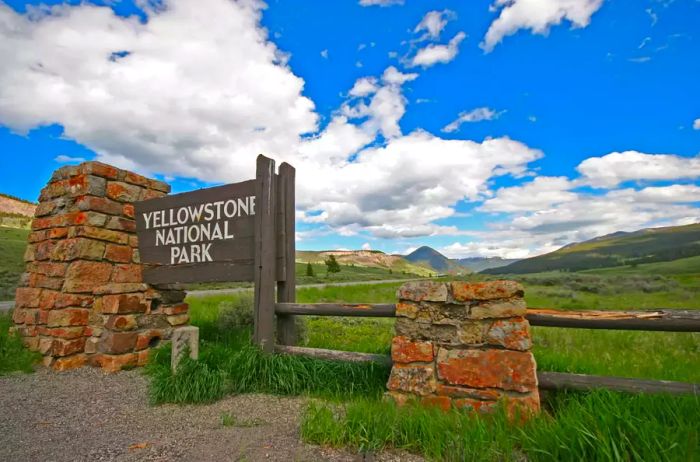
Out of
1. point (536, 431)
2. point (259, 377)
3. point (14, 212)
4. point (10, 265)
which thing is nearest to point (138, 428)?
point (259, 377)

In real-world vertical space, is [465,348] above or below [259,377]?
above

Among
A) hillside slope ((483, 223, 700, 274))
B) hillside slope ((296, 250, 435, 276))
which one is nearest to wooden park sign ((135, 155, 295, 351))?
hillside slope ((483, 223, 700, 274))

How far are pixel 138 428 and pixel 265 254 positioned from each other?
248 cm

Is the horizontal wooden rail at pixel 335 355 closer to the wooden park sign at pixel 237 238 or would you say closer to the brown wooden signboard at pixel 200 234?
the wooden park sign at pixel 237 238

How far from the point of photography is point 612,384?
11.1 ft

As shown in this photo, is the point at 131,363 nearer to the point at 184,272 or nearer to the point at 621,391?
the point at 184,272

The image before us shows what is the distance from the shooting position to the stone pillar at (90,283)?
6.04 metres

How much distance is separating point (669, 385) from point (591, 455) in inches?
55.3

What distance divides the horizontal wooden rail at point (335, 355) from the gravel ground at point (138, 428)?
67 centimetres

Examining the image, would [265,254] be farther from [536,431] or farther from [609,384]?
[609,384]

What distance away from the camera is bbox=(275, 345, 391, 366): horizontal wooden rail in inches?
179

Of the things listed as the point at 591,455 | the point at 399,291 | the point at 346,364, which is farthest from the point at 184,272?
the point at 591,455

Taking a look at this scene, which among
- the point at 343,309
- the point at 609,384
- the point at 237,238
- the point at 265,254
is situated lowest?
the point at 609,384

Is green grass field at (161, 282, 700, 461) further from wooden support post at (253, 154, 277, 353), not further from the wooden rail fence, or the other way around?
wooden support post at (253, 154, 277, 353)
